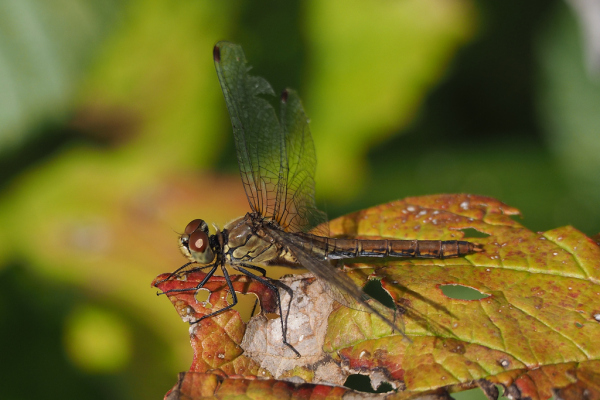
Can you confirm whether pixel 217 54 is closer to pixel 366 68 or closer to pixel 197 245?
pixel 197 245

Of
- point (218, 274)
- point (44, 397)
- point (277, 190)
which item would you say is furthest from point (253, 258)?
point (44, 397)

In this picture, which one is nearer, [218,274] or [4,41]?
[218,274]

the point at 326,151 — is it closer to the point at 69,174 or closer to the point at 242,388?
the point at 69,174

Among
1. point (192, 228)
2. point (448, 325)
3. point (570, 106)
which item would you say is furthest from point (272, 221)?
point (570, 106)

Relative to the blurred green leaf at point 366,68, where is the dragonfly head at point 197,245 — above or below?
below

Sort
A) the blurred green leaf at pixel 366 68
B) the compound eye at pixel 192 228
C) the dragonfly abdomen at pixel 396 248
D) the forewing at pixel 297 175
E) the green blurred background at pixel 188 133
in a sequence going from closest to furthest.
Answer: the dragonfly abdomen at pixel 396 248, the compound eye at pixel 192 228, the forewing at pixel 297 175, the green blurred background at pixel 188 133, the blurred green leaf at pixel 366 68

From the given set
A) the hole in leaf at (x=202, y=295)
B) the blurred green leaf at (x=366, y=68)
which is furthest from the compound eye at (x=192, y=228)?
the blurred green leaf at (x=366, y=68)

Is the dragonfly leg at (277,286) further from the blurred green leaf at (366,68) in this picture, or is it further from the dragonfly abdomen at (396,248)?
the blurred green leaf at (366,68)
